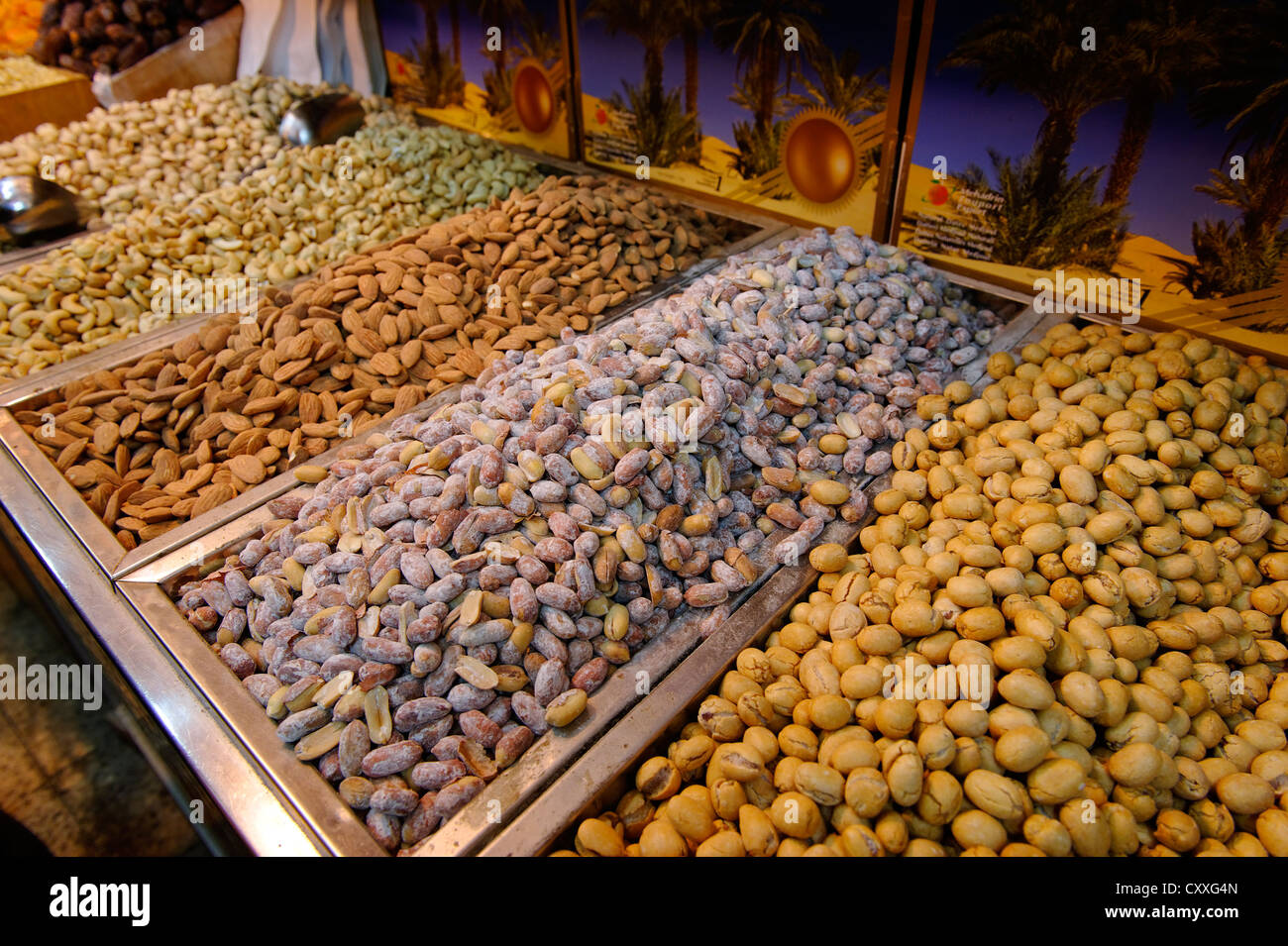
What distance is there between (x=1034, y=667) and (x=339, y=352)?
2.03 meters

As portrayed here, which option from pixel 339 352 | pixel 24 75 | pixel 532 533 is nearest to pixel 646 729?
pixel 532 533

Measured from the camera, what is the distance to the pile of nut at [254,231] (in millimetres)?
2617

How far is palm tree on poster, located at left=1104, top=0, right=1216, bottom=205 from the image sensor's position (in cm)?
187

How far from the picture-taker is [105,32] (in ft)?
13.0

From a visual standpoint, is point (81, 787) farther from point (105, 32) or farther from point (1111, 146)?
point (105, 32)

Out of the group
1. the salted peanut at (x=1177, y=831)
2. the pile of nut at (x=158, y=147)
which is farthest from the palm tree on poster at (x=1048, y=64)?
the pile of nut at (x=158, y=147)

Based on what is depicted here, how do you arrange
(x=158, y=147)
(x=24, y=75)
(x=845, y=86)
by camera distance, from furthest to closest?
1. (x=24, y=75)
2. (x=158, y=147)
3. (x=845, y=86)

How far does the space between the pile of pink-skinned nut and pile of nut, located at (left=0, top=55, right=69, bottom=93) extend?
362 cm

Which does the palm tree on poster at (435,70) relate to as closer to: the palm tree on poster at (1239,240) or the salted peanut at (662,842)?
the palm tree on poster at (1239,240)

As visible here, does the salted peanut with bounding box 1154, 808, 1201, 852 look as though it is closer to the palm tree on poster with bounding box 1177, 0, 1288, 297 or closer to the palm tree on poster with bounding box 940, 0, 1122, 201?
the palm tree on poster with bounding box 1177, 0, 1288, 297

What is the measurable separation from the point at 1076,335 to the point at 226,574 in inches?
90.2
